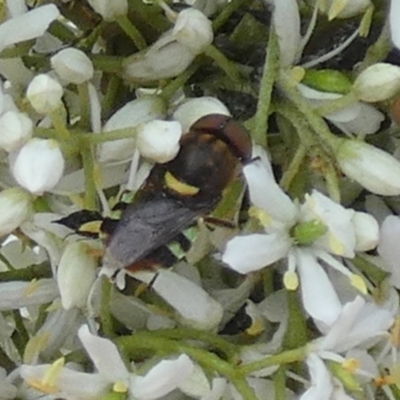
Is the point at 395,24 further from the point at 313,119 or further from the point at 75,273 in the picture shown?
the point at 75,273

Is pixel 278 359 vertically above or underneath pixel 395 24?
underneath

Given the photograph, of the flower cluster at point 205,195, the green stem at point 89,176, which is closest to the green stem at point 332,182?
the flower cluster at point 205,195

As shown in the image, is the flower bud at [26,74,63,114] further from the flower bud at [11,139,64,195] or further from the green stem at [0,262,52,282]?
the green stem at [0,262,52,282]

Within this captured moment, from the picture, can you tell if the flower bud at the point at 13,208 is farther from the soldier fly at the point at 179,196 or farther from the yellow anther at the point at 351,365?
the yellow anther at the point at 351,365

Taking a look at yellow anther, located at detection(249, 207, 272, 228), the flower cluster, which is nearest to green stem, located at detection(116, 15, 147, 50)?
the flower cluster

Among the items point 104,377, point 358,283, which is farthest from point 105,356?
point 358,283

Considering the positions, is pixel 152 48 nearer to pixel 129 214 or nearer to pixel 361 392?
pixel 129 214
